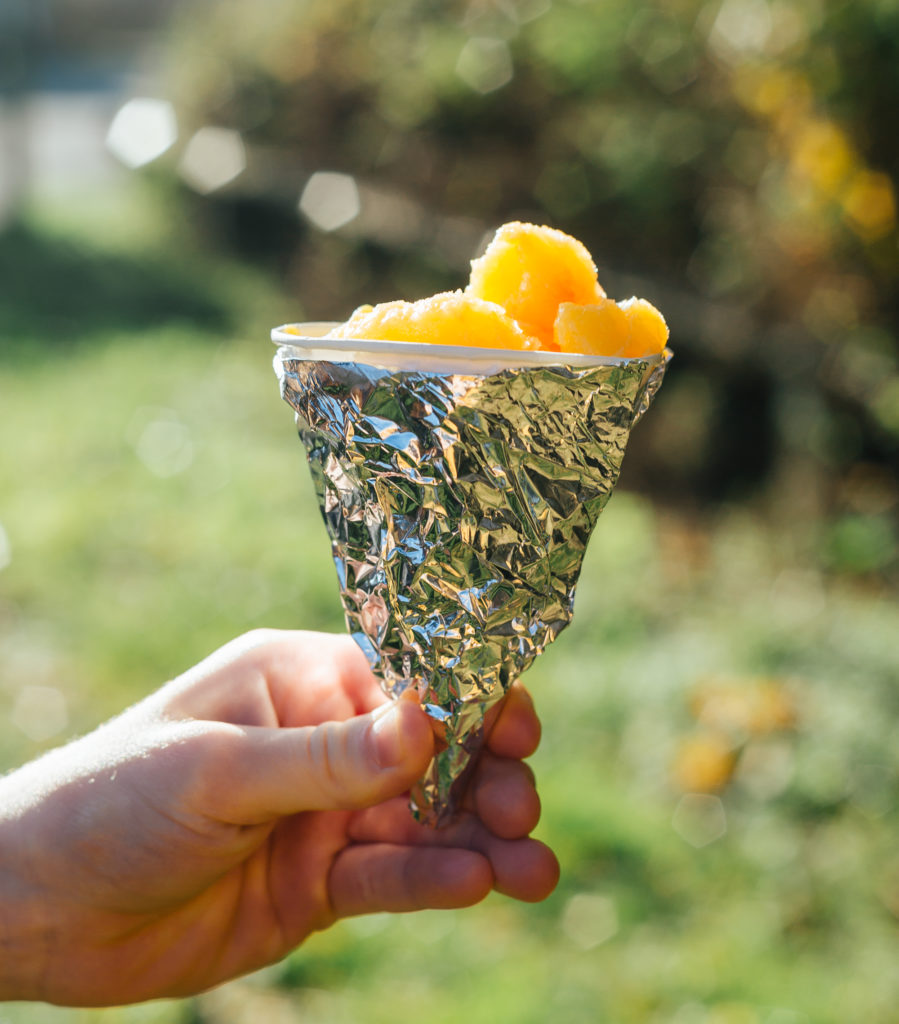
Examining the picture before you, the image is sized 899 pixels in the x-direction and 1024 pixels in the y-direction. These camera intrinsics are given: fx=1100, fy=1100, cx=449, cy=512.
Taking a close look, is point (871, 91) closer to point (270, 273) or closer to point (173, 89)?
point (270, 273)

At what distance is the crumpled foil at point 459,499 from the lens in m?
1.32

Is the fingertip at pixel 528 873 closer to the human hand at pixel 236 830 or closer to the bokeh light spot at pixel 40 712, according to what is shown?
the human hand at pixel 236 830

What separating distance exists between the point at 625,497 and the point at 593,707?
1904mm

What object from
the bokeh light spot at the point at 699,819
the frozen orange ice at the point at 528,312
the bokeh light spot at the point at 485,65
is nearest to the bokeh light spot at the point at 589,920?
the bokeh light spot at the point at 699,819

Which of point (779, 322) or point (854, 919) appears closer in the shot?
point (854, 919)

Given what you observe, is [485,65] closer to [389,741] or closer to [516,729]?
[516,729]

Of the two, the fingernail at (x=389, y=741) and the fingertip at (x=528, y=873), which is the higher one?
the fingernail at (x=389, y=741)

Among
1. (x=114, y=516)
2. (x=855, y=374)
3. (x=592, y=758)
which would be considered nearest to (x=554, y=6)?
(x=855, y=374)

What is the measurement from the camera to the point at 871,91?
12.9 feet

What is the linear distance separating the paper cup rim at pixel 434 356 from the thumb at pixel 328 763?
0.51m

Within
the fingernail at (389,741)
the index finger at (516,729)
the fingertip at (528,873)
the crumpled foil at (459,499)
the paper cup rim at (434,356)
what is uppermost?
the paper cup rim at (434,356)

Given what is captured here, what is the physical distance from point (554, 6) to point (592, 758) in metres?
4.12

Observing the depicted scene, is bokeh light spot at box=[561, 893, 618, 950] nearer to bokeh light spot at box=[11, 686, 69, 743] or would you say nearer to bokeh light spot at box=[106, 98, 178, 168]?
bokeh light spot at box=[11, 686, 69, 743]

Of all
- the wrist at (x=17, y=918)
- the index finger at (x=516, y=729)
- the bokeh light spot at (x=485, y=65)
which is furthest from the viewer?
the bokeh light spot at (x=485, y=65)
